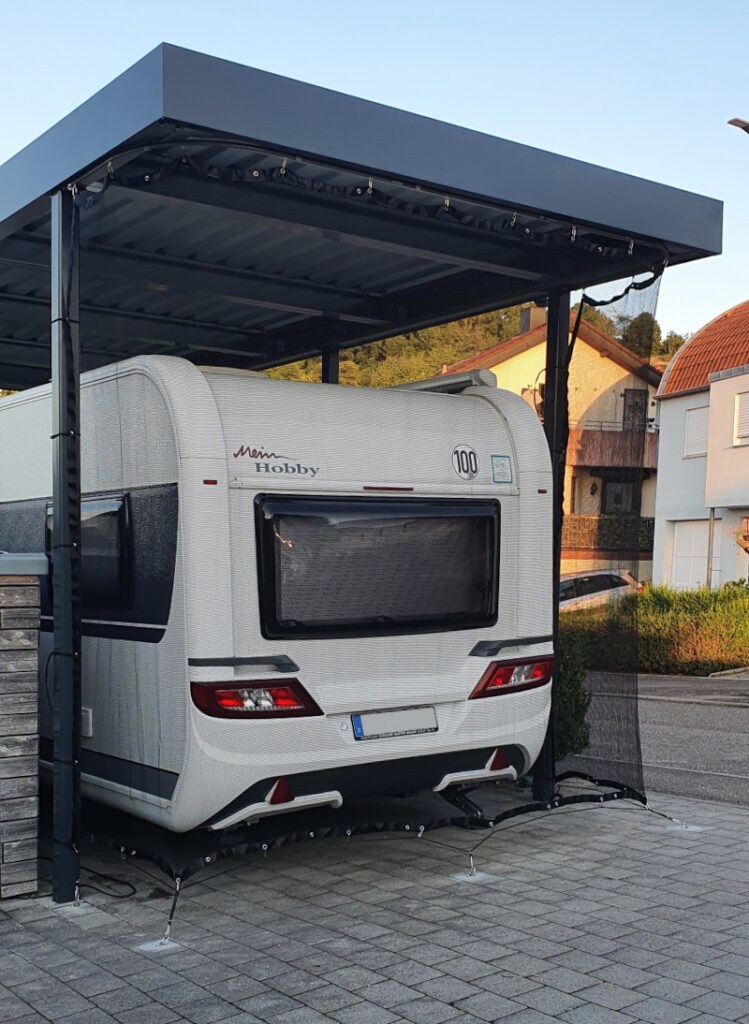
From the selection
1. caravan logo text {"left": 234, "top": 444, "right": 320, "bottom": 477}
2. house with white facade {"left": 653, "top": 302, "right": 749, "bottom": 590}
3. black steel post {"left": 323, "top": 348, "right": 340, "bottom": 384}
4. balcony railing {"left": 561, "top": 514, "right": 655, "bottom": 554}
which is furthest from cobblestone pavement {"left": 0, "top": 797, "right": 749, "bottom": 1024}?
house with white facade {"left": 653, "top": 302, "right": 749, "bottom": 590}

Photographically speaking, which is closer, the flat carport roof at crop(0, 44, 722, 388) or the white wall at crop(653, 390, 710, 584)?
the flat carport roof at crop(0, 44, 722, 388)

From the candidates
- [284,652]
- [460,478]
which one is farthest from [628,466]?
[284,652]

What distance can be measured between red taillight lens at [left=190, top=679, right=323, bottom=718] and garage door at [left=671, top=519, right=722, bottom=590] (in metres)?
25.1

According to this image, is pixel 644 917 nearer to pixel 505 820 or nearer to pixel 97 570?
pixel 505 820

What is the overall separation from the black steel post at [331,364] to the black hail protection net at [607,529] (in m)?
2.78

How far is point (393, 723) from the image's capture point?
6.51 metres

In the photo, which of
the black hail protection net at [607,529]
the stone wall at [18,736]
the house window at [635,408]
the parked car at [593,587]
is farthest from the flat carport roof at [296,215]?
the stone wall at [18,736]

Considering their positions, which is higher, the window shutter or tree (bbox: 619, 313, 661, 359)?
the window shutter

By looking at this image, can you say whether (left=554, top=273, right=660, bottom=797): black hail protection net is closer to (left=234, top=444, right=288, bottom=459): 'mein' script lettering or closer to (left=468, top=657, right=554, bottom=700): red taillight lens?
(left=468, top=657, right=554, bottom=700): red taillight lens

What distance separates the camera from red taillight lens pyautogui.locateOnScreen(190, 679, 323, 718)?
5805 millimetres

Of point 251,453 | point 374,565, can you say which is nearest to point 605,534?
point 374,565

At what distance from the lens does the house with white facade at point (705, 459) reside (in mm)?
28641

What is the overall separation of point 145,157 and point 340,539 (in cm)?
221

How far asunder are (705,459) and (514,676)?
81.9ft
